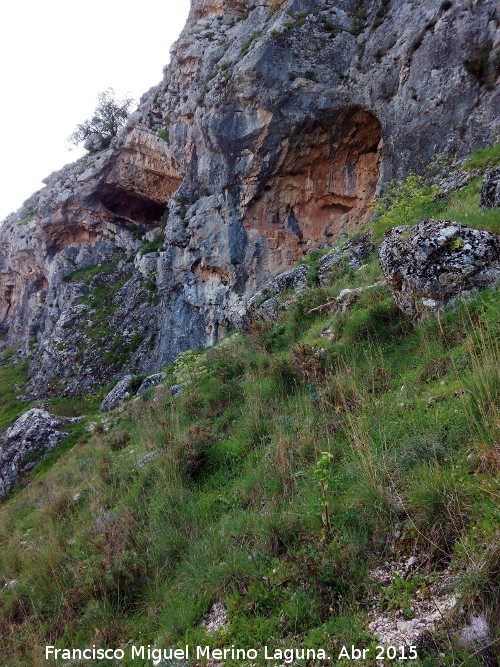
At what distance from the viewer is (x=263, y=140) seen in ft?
61.3

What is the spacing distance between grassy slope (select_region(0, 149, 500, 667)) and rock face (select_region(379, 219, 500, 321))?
32 centimetres

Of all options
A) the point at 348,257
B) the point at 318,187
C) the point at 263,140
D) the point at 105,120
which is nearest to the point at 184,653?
the point at 348,257

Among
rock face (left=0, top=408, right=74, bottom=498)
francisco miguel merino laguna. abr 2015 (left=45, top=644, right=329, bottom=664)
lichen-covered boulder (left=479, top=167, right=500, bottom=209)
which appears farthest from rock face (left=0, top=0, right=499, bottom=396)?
francisco miguel merino laguna. abr 2015 (left=45, top=644, right=329, bottom=664)

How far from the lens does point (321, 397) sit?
175 inches

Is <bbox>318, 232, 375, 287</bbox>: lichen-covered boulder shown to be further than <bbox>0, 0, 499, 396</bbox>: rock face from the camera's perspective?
No

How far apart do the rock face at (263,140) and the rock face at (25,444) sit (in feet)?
29.8

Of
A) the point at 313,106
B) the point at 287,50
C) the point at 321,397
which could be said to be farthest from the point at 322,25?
the point at 321,397

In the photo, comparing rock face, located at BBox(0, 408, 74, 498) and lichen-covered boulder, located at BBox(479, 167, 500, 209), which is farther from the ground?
lichen-covered boulder, located at BBox(479, 167, 500, 209)

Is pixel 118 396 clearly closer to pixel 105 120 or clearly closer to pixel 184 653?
pixel 184 653

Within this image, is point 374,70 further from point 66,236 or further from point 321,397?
point 66,236

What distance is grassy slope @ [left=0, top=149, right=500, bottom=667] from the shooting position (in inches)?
89.4

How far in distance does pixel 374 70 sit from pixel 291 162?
16.4 ft

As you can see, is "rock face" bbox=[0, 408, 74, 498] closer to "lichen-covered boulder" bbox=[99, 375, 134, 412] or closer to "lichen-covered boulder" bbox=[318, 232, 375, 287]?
"lichen-covered boulder" bbox=[99, 375, 134, 412]

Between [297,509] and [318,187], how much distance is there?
1874 cm
